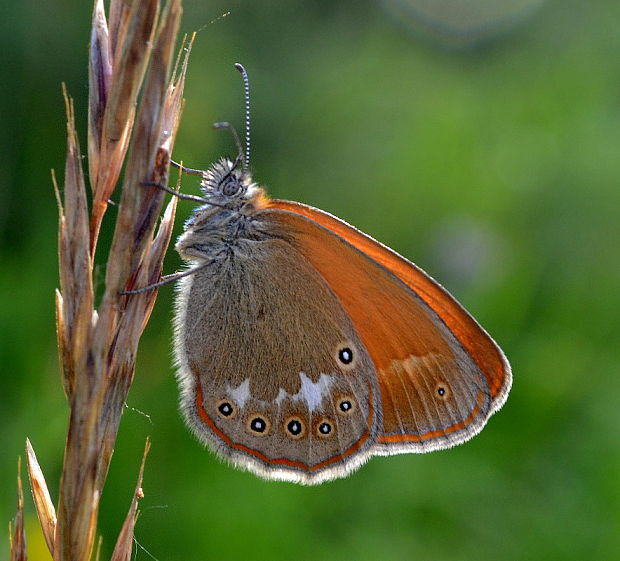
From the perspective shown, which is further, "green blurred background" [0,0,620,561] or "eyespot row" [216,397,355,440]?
"green blurred background" [0,0,620,561]

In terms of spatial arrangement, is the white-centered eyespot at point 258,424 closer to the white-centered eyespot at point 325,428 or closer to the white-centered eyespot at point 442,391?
the white-centered eyespot at point 325,428

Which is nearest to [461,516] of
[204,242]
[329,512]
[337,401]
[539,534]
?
[539,534]

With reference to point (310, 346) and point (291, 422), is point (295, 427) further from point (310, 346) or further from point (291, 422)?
point (310, 346)

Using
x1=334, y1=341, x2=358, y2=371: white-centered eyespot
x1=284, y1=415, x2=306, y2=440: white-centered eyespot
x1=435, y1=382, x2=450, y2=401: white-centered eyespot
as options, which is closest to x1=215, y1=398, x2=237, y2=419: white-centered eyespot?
x1=284, y1=415, x2=306, y2=440: white-centered eyespot

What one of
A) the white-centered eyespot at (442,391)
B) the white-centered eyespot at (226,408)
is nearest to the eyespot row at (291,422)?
the white-centered eyespot at (226,408)

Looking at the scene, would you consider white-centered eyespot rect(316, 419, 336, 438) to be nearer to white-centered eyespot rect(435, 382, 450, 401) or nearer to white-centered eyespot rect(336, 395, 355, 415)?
white-centered eyespot rect(336, 395, 355, 415)

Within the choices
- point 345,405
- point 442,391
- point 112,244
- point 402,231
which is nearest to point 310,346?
point 345,405
